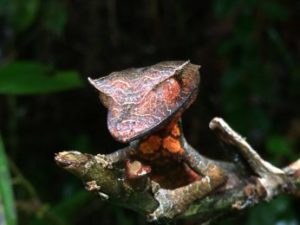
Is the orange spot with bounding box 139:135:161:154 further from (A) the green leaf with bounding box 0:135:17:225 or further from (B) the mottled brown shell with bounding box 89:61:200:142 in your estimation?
(A) the green leaf with bounding box 0:135:17:225

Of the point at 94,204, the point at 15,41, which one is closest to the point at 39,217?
the point at 94,204

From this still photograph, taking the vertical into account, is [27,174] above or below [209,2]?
below

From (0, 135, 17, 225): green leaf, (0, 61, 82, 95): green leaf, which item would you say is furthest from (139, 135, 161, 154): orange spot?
(0, 61, 82, 95): green leaf

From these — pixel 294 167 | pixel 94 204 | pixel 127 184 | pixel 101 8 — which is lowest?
pixel 94 204

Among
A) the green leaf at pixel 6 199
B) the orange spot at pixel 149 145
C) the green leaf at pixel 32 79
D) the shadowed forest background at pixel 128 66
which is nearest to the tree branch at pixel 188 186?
the orange spot at pixel 149 145

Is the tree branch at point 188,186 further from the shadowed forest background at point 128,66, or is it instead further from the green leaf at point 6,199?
the shadowed forest background at point 128,66

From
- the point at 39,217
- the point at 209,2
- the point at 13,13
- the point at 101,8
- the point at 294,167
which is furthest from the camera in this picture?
the point at 209,2

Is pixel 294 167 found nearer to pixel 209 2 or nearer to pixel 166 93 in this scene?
pixel 166 93
